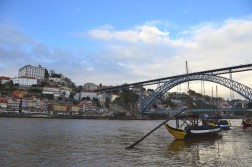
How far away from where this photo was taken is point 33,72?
6319 inches

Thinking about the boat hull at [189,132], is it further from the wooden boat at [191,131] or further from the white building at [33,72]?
the white building at [33,72]

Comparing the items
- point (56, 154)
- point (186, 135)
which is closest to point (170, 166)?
point (56, 154)

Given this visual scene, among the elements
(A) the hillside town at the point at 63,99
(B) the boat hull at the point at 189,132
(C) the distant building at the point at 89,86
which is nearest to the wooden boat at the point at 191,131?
(B) the boat hull at the point at 189,132

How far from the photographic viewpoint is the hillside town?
109m

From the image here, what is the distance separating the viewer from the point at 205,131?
94.2 ft

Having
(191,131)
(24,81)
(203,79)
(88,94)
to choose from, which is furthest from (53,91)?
(191,131)

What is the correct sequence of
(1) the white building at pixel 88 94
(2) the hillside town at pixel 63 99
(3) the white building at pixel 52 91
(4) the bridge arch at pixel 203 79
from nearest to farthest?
1. (4) the bridge arch at pixel 203 79
2. (2) the hillside town at pixel 63 99
3. (3) the white building at pixel 52 91
4. (1) the white building at pixel 88 94

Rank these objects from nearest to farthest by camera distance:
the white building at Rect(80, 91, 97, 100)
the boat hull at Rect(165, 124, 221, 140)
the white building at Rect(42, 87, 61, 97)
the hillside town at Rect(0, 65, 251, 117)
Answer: the boat hull at Rect(165, 124, 221, 140) < the hillside town at Rect(0, 65, 251, 117) < the white building at Rect(42, 87, 61, 97) < the white building at Rect(80, 91, 97, 100)

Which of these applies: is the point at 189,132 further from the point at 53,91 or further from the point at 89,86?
the point at 89,86

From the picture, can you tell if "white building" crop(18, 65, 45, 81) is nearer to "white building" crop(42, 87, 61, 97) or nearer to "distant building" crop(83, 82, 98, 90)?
"white building" crop(42, 87, 61, 97)

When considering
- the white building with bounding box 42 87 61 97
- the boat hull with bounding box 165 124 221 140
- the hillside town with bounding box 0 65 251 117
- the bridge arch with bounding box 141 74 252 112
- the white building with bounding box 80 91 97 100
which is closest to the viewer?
the boat hull with bounding box 165 124 221 140

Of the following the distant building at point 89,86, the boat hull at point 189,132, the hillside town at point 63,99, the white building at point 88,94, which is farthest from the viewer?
the distant building at point 89,86

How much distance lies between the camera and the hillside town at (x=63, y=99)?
109 m

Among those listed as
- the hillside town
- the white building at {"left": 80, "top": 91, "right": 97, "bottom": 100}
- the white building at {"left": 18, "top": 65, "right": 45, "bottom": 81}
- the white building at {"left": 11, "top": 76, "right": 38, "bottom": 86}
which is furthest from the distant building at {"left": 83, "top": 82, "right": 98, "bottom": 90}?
the white building at {"left": 11, "top": 76, "right": 38, "bottom": 86}
